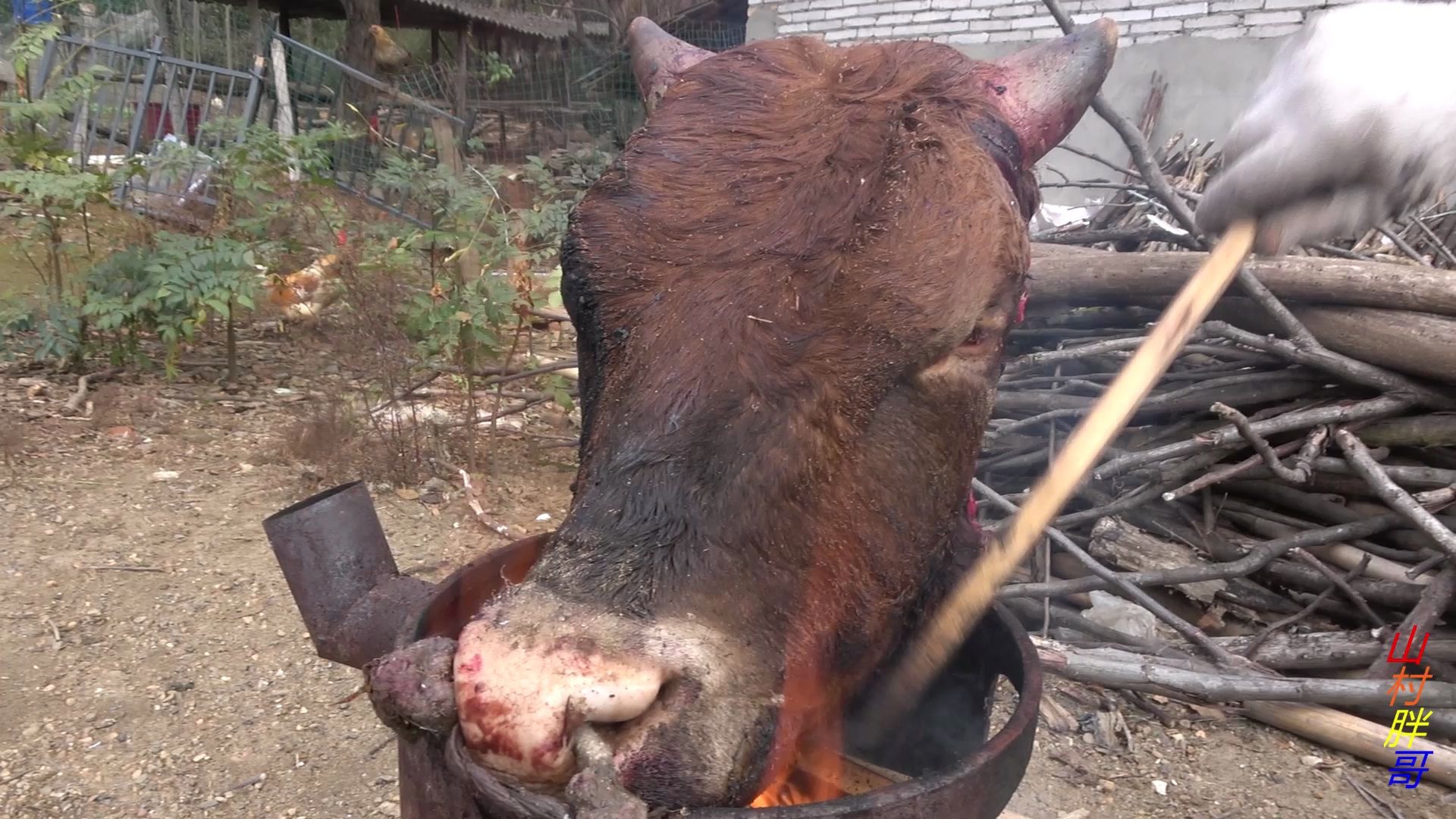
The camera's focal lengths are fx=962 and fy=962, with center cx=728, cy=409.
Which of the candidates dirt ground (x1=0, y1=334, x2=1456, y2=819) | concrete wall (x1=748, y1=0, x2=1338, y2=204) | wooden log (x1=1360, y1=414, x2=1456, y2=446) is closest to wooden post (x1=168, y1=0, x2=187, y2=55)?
concrete wall (x1=748, y1=0, x2=1338, y2=204)

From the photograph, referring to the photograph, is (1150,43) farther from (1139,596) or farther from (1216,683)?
(1216,683)

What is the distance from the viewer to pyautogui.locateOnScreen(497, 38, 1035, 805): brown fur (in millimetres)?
1462

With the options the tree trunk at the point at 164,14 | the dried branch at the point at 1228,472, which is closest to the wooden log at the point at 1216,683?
the dried branch at the point at 1228,472

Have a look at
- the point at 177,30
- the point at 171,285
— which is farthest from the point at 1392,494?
the point at 177,30

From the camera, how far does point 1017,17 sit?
934 cm

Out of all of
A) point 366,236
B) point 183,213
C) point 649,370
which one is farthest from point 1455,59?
point 183,213

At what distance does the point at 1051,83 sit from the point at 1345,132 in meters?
0.70

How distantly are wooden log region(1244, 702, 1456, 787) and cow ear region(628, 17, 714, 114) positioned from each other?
10.3 feet

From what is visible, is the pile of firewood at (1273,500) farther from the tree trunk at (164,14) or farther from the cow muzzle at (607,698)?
the tree trunk at (164,14)

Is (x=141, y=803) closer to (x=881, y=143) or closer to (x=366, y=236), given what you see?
(x=881, y=143)

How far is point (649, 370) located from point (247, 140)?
555 cm

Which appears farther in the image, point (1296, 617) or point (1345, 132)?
point (1296, 617)

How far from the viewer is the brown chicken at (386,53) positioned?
11836 mm

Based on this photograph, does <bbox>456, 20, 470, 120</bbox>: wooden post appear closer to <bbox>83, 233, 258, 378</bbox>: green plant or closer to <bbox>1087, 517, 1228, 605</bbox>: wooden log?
<bbox>83, 233, 258, 378</bbox>: green plant
